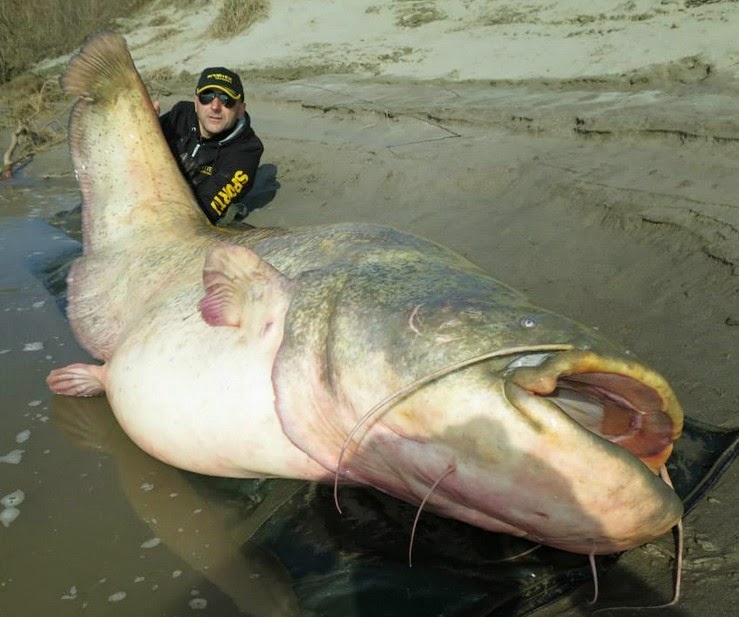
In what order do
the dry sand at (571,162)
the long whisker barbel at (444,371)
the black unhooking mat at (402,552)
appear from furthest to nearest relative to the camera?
1. the dry sand at (571,162)
2. the black unhooking mat at (402,552)
3. the long whisker barbel at (444,371)

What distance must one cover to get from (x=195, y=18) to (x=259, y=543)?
1543 centimetres

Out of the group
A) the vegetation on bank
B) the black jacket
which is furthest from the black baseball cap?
the vegetation on bank

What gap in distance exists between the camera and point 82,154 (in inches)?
155

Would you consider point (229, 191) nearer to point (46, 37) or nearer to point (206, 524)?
point (206, 524)

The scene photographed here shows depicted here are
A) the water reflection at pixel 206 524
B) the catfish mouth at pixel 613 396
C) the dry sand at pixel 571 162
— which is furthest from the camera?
the dry sand at pixel 571 162

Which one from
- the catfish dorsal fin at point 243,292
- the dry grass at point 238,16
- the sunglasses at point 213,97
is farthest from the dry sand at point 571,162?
the dry grass at point 238,16

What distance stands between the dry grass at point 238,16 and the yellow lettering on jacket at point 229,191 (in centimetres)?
912

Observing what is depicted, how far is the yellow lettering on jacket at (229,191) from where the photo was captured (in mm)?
5105

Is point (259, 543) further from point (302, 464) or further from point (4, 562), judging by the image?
point (4, 562)

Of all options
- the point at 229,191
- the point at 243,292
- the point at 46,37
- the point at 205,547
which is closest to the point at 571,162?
the point at 229,191

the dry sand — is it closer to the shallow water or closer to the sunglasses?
the shallow water

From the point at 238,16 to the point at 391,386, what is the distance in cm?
1326

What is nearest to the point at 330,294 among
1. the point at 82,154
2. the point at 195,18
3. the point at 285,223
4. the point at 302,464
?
the point at 302,464

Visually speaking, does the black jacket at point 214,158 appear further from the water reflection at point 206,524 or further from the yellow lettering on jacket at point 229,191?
the water reflection at point 206,524
